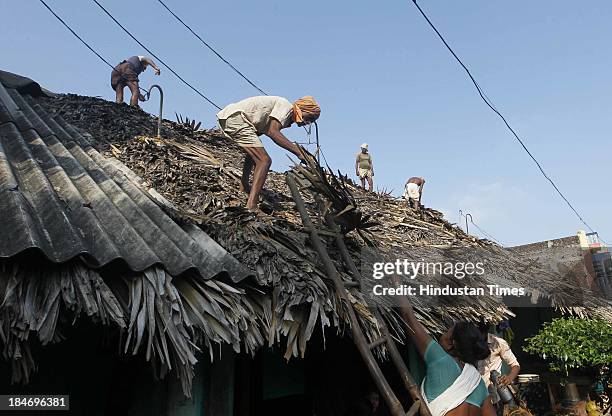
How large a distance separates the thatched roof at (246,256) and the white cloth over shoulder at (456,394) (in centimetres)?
74

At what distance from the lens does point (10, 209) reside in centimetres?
271

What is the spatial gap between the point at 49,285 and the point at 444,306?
10.3ft

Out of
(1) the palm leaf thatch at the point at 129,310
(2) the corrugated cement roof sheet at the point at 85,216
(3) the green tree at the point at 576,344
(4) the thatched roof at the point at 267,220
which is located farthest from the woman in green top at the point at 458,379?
(3) the green tree at the point at 576,344

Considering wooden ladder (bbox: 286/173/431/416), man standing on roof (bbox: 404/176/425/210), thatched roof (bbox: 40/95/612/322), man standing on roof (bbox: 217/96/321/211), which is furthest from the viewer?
man standing on roof (bbox: 404/176/425/210)

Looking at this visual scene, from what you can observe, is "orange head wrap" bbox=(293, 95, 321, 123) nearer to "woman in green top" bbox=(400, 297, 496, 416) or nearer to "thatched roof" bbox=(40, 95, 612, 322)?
"thatched roof" bbox=(40, 95, 612, 322)

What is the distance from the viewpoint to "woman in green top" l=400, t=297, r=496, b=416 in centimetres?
256

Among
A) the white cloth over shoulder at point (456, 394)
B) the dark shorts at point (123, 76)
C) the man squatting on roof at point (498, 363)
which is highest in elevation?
the dark shorts at point (123, 76)

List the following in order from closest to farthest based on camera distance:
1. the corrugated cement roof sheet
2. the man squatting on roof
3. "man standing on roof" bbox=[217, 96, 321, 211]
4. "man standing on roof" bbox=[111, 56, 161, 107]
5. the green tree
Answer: the corrugated cement roof sheet → "man standing on roof" bbox=[217, 96, 321, 211] → the man squatting on roof → the green tree → "man standing on roof" bbox=[111, 56, 161, 107]

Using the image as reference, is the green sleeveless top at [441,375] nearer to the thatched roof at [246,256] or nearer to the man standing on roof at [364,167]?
the thatched roof at [246,256]

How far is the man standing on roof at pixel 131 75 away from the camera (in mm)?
8875

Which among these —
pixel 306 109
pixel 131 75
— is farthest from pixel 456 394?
pixel 131 75

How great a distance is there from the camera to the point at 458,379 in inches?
102

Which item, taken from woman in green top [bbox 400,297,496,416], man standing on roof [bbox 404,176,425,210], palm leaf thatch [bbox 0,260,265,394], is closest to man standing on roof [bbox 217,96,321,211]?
palm leaf thatch [bbox 0,260,265,394]

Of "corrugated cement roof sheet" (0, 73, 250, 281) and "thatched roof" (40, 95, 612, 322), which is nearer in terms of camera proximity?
"corrugated cement roof sheet" (0, 73, 250, 281)
